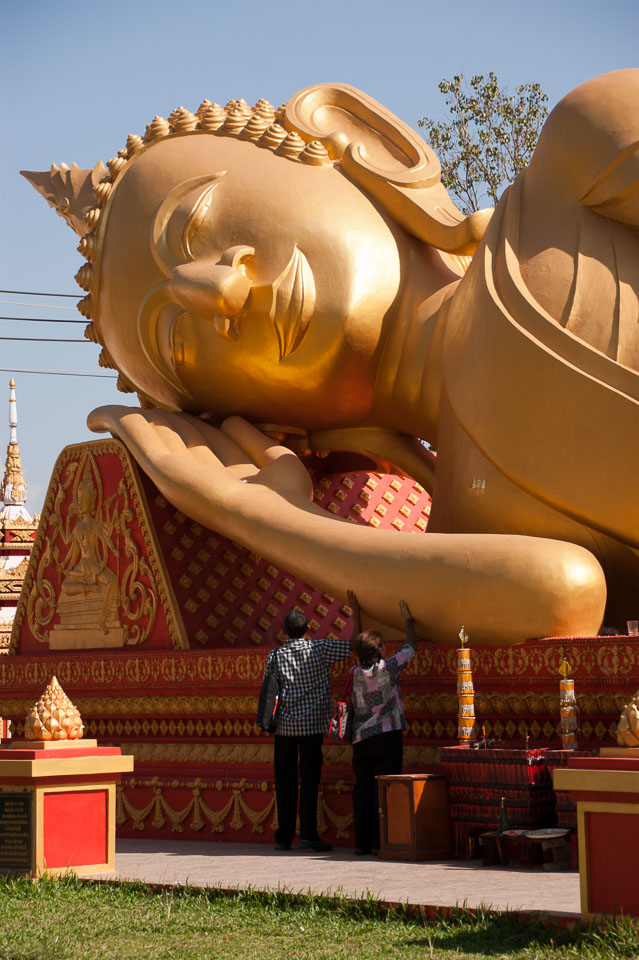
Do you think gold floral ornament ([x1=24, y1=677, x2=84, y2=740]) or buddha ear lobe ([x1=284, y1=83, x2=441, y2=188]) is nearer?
gold floral ornament ([x1=24, y1=677, x2=84, y2=740])

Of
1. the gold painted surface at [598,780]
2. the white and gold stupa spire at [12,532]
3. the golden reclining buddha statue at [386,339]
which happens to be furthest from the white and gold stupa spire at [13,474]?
the gold painted surface at [598,780]

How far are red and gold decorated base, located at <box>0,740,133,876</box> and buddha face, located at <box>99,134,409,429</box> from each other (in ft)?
10.8

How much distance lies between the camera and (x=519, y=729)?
7719 mm

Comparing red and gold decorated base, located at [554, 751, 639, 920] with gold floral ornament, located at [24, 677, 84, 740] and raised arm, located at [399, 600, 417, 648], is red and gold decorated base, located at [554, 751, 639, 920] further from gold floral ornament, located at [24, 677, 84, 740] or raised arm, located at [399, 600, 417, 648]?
gold floral ornament, located at [24, 677, 84, 740]

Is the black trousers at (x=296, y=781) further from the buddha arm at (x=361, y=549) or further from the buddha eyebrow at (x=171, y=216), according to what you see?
the buddha eyebrow at (x=171, y=216)

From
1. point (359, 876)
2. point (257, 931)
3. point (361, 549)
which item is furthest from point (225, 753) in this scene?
point (257, 931)

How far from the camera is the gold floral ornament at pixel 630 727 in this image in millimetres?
5367

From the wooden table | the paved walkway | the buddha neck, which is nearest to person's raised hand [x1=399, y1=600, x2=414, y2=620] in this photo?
the wooden table

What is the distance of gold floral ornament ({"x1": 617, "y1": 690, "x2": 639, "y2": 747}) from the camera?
537 cm

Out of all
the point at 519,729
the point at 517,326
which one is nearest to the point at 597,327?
the point at 517,326

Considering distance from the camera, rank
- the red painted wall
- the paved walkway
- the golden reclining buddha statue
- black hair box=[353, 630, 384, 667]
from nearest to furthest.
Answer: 1. the paved walkway
2. the red painted wall
3. black hair box=[353, 630, 384, 667]
4. the golden reclining buddha statue

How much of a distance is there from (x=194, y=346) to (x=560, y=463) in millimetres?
3109

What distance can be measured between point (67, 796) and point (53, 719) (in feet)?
1.31

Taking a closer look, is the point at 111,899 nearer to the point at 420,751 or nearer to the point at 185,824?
the point at 420,751
